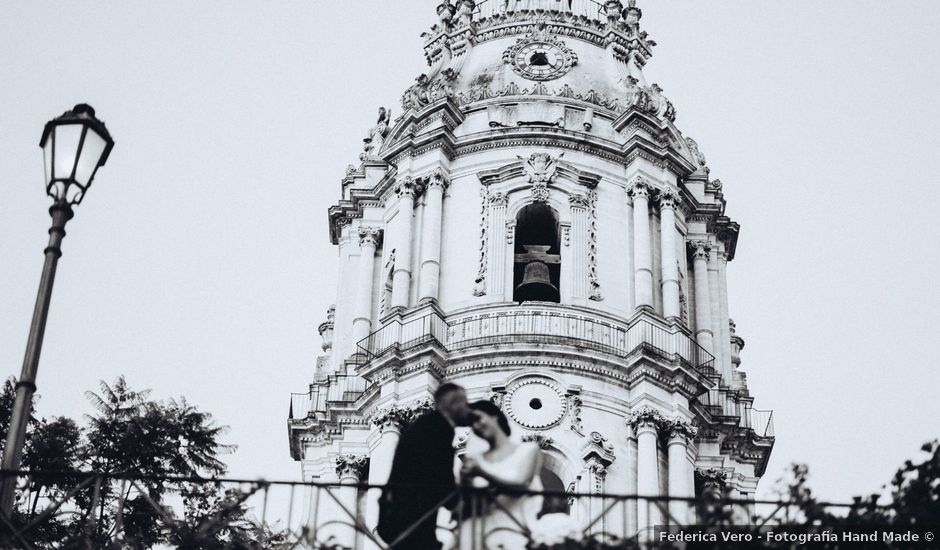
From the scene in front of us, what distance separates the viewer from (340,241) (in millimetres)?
45188

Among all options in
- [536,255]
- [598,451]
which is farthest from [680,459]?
[536,255]

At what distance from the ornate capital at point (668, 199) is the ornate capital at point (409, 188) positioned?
5.90m

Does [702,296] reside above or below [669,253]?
below

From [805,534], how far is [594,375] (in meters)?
21.4

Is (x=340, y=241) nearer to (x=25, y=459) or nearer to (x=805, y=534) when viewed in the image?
(x=25, y=459)

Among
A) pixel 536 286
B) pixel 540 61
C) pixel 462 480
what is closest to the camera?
pixel 462 480

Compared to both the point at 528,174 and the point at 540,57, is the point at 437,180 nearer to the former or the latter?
the point at 528,174

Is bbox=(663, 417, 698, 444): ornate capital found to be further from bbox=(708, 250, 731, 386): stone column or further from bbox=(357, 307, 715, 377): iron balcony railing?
bbox=(708, 250, 731, 386): stone column

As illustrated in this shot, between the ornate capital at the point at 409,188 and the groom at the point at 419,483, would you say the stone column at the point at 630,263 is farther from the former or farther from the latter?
the groom at the point at 419,483

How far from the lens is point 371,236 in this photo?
143 ft

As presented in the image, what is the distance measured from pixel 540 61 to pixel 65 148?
2861 centimetres

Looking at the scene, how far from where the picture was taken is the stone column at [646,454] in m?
36.3

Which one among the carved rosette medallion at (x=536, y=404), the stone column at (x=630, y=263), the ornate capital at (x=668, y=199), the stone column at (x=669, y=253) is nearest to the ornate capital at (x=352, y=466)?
the carved rosette medallion at (x=536, y=404)

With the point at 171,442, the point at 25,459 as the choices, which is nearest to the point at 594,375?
the point at 171,442
